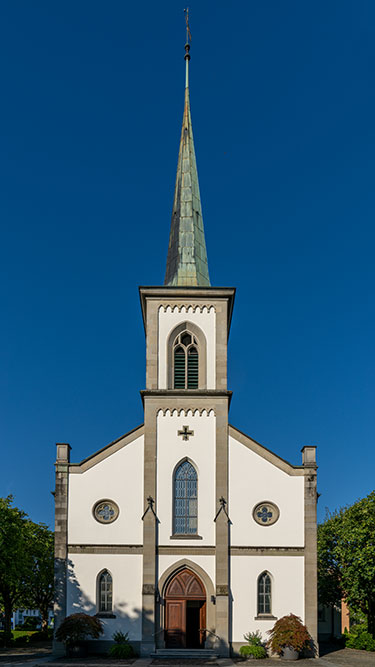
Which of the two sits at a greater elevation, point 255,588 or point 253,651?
point 255,588

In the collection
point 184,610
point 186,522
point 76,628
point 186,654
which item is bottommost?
point 186,654

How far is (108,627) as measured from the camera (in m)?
31.5

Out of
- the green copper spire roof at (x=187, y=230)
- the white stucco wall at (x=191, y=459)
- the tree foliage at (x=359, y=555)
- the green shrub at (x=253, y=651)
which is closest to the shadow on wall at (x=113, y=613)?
the white stucco wall at (x=191, y=459)

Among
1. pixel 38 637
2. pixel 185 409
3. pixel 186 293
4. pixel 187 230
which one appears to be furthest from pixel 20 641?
pixel 187 230

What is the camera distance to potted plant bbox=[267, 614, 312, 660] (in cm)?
3027

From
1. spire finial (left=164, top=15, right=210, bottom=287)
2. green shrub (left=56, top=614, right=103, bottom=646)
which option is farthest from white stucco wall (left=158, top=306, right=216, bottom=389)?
green shrub (left=56, top=614, right=103, bottom=646)

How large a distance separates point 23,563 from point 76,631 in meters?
7.37

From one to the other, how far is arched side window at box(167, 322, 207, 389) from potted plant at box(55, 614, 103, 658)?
11089 millimetres

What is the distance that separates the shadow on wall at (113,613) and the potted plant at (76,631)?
0.79 metres

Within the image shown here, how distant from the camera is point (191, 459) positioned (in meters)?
33.8

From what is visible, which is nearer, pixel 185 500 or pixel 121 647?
pixel 121 647

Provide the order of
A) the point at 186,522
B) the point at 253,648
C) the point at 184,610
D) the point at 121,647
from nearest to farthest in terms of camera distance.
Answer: the point at 121,647, the point at 253,648, the point at 184,610, the point at 186,522

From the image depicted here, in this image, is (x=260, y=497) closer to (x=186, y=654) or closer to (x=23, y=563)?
(x=186, y=654)

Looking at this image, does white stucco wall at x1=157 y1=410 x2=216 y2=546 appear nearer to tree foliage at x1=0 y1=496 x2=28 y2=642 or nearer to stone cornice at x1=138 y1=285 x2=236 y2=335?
stone cornice at x1=138 y1=285 x2=236 y2=335
